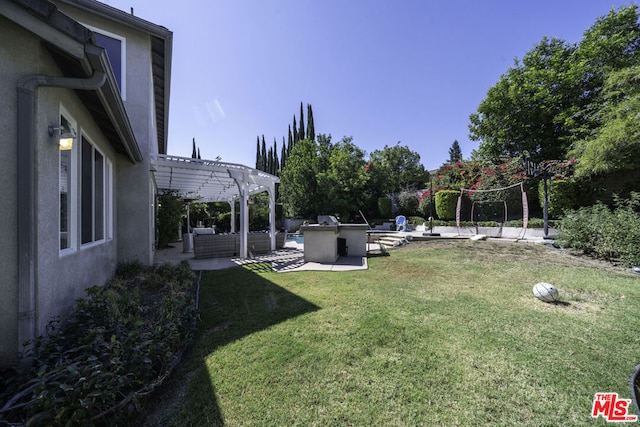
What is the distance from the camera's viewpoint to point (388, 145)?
A: 31.0 m

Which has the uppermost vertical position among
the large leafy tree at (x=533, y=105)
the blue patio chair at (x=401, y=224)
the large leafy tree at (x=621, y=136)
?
the large leafy tree at (x=533, y=105)

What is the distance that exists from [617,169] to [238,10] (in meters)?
19.9

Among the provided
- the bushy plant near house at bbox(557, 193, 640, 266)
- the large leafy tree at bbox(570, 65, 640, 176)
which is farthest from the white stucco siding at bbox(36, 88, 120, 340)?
the large leafy tree at bbox(570, 65, 640, 176)

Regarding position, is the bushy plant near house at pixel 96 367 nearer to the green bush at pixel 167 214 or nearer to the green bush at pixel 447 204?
the green bush at pixel 167 214

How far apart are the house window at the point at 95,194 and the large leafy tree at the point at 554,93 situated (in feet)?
76.7

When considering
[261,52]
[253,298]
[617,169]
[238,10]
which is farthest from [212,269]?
[617,169]

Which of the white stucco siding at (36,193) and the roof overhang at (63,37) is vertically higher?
the roof overhang at (63,37)

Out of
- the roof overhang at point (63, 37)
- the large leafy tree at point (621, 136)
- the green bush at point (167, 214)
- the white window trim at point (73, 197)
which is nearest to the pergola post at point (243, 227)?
the green bush at point (167, 214)

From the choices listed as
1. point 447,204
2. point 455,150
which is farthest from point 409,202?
point 455,150

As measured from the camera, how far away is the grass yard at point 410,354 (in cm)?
237

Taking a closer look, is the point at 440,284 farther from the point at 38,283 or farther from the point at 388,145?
the point at 388,145

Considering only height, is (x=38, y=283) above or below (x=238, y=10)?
below

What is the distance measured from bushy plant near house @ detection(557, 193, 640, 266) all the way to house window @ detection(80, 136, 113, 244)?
13382 millimetres

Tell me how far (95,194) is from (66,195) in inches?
66.6
